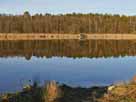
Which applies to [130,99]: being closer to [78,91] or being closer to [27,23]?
[78,91]

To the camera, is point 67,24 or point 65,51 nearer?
point 65,51

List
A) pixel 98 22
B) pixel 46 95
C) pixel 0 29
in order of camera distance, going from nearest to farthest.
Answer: pixel 46 95, pixel 0 29, pixel 98 22

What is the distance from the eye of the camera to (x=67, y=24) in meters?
118

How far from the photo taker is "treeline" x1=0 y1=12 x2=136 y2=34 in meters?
115

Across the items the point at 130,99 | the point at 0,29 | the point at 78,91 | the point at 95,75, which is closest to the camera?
the point at 130,99

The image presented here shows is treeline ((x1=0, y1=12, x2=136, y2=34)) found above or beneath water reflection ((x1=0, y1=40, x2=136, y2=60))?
above

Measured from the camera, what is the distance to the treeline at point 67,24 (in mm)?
114938

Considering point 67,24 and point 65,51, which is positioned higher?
point 67,24

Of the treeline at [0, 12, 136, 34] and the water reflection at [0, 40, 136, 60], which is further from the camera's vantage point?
the treeline at [0, 12, 136, 34]

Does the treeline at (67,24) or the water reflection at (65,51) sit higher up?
the treeline at (67,24)

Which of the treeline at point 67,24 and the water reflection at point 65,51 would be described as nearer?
the water reflection at point 65,51

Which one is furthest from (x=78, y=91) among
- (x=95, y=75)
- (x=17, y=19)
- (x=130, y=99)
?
(x=17, y=19)

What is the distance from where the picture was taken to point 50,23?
11838cm

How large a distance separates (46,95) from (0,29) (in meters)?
103
